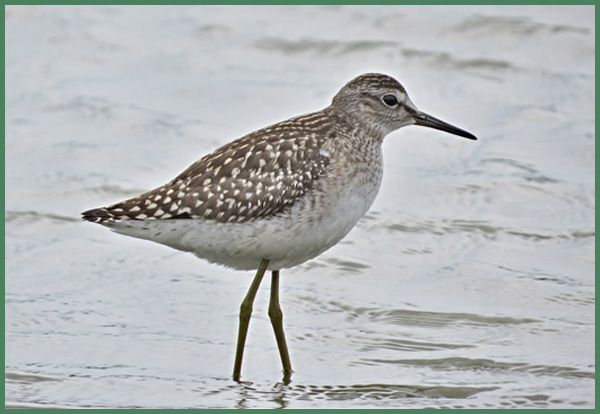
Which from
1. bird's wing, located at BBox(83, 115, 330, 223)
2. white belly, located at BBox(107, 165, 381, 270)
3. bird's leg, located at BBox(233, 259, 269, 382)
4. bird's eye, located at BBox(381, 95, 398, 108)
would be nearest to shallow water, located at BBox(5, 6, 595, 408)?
bird's leg, located at BBox(233, 259, 269, 382)

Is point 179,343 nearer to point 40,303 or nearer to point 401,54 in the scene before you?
point 40,303

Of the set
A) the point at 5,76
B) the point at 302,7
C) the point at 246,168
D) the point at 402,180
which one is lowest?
the point at 246,168

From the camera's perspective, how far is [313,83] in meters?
17.4

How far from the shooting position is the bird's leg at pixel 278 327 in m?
9.97

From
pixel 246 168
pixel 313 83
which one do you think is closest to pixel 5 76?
pixel 313 83

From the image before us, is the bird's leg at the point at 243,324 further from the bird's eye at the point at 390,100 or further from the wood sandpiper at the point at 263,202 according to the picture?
the bird's eye at the point at 390,100

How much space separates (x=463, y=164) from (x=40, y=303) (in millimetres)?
5935

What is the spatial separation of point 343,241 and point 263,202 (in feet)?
13.0

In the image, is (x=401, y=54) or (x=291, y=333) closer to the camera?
(x=291, y=333)

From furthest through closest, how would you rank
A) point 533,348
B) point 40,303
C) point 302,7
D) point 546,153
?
point 302,7 < point 546,153 < point 40,303 < point 533,348

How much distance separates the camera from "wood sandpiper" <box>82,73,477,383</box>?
9266 millimetres

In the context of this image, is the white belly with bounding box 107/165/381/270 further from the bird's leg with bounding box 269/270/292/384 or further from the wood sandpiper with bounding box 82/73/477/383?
the bird's leg with bounding box 269/270/292/384

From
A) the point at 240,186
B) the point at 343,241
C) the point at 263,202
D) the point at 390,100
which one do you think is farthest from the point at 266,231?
the point at 343,241

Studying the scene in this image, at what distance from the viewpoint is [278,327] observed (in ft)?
33.0
